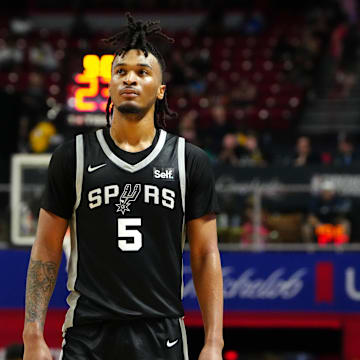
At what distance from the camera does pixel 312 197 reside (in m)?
10.4

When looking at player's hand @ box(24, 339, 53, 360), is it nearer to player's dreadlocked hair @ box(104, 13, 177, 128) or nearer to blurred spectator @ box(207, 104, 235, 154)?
player's dreadlocked hair @ box(104, 13, 177, 128)

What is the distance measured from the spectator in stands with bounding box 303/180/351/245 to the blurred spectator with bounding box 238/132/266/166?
1.82m

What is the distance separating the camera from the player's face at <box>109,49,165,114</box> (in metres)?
3.61

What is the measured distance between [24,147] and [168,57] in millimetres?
5496

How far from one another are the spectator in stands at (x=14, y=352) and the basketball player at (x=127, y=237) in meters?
5.70

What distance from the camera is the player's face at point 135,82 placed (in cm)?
361

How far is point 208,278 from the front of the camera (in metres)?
3.65

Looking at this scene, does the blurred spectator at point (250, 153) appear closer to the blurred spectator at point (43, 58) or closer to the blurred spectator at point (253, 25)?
the blurred spectator at point (43, 58)

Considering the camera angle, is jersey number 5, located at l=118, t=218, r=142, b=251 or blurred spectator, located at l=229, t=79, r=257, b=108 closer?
jersey number 5, located at l=118, t=218, r=142, b=251

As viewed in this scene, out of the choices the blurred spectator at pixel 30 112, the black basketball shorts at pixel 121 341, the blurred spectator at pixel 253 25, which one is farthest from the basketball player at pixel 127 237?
the blurred spectator at pixel 253 25

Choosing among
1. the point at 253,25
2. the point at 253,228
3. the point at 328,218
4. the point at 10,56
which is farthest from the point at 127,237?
the point at 253,25

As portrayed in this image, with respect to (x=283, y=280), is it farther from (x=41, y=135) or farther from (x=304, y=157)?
(x=41, y=135)

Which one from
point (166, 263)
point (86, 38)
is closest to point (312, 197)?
point (166, 263)

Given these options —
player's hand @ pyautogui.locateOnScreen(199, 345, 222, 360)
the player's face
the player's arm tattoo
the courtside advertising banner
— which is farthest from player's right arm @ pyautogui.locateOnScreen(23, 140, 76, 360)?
the courtside advertising banner
